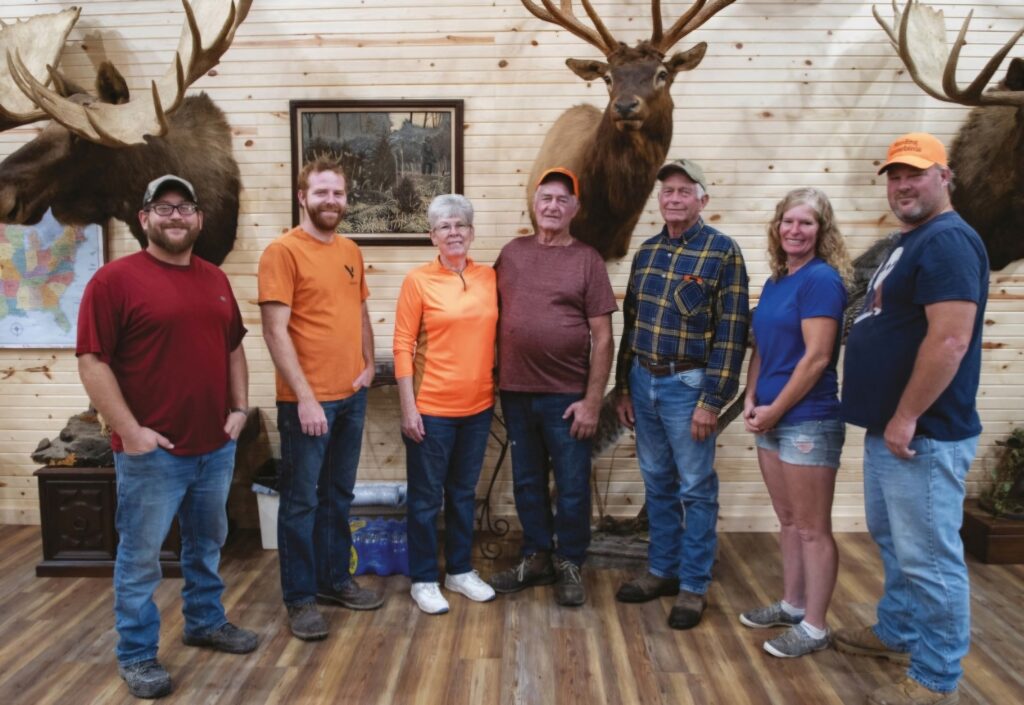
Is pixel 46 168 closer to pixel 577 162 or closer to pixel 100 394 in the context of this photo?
pixel 100 394

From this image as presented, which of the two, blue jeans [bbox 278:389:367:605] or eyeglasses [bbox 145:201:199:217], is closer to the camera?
eyeglasses [bbox 145:201:199:217]

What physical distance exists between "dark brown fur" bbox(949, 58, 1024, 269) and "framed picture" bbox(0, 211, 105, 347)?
4.27 m

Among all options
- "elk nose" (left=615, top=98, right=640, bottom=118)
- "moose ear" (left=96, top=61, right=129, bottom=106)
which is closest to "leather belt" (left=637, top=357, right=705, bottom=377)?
"elk nose" (left=615, top=98, right=640, bottom=118)

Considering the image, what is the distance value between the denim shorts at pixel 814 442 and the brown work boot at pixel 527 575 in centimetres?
114

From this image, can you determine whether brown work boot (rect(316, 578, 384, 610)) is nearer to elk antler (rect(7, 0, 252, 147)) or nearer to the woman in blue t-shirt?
the woman in blue t-shirt

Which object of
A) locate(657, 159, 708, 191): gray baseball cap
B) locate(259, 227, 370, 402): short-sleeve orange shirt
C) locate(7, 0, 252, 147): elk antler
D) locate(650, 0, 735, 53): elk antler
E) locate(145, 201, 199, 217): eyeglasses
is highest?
locate(650, 0, 735, 53): elk antler

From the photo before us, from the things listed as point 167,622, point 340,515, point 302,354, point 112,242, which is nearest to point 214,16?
point 112,242

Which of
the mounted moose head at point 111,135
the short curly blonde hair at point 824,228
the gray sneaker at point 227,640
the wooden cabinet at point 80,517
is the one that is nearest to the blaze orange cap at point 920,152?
the short curly blonde hair at point 824,228

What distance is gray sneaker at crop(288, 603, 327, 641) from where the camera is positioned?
2.71 metres

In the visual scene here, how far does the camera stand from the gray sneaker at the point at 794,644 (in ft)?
8.53

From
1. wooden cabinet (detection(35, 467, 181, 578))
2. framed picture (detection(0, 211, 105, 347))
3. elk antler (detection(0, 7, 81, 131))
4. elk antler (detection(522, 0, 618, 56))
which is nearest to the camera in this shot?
elk antler (detection(522, 0, 618, 56))

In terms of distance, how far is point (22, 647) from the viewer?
2.66 meters

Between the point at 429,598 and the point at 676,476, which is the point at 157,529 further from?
the point at 676,476

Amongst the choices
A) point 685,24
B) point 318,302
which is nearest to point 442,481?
point 318,302
